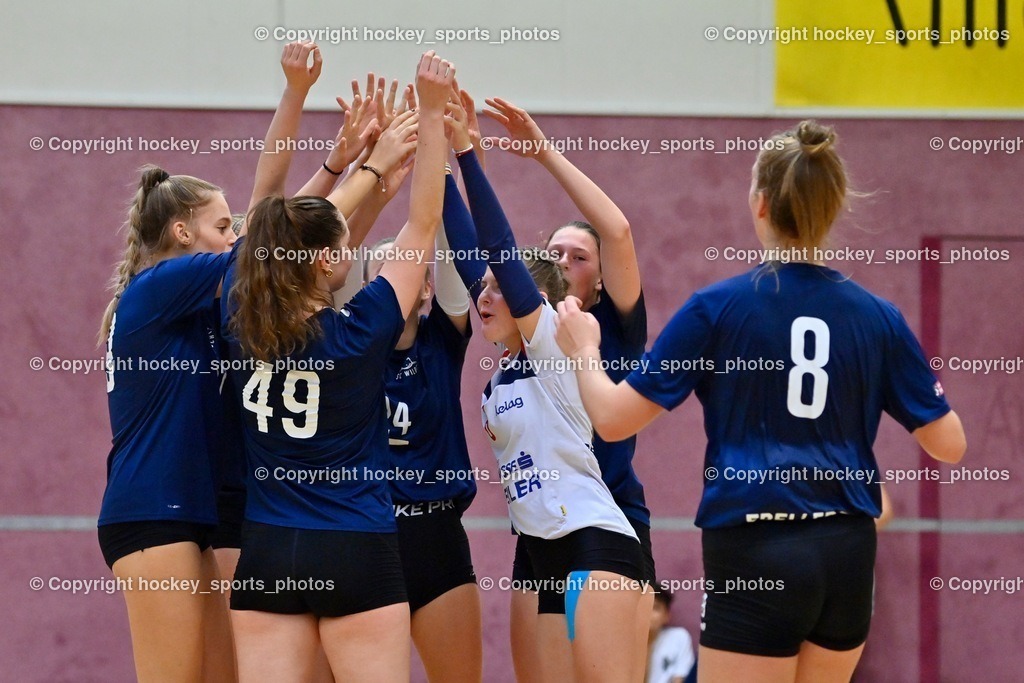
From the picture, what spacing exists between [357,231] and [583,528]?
1320 mm

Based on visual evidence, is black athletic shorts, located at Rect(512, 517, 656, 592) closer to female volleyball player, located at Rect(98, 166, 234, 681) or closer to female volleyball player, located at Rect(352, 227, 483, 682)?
female volleyball player, located at Rect(352, 227, 483, 682)

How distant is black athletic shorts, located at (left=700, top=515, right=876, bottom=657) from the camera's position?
92.7 inches

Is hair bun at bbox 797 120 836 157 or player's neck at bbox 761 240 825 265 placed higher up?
hair bun at bbox 797 120 836 157

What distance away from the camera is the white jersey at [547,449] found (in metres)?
3.24

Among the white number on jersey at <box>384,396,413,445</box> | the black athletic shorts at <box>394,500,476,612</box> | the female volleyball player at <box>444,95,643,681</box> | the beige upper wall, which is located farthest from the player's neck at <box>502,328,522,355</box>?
the beige upper wall

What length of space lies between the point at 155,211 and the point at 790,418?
83.0 inches

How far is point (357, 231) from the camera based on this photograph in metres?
3.71

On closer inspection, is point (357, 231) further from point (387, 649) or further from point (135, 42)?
point (135, 42)

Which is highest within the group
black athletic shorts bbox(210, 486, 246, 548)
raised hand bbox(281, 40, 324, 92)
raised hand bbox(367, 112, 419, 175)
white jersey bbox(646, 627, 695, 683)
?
raised hand bbox(281, 40, 324, 92)

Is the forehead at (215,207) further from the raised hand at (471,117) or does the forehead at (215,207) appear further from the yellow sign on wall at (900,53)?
the yellow sign on wall at (900,53)

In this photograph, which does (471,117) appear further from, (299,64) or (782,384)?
(782,384)

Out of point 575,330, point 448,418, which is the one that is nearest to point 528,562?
point 448,418

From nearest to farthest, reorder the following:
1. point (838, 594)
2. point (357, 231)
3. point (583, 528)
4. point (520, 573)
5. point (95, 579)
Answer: point (838, 594) < point (583, 528) < point (520, 573) < point (357, 231) < point (95, 579)

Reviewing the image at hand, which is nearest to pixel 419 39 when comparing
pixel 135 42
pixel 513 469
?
pixel 135 42
